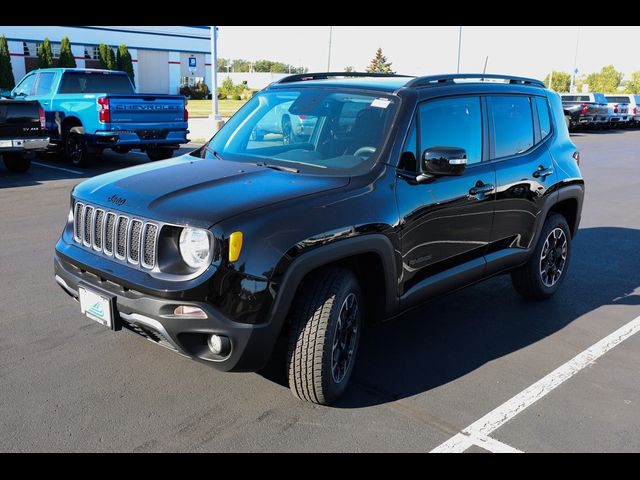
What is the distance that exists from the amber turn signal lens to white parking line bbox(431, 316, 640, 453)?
55.4 inches

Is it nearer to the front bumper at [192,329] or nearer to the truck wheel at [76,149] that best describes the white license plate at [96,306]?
the front bumper at [192,329]

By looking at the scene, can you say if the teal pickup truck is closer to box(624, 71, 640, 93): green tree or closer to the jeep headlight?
the jeep headlight

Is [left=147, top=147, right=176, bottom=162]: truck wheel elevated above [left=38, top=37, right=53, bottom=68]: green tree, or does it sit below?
below

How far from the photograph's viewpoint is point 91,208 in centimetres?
365

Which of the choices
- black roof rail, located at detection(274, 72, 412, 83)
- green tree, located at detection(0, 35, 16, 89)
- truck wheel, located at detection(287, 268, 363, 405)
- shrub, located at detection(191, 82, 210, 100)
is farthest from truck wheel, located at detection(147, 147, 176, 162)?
shrub, located at detection(191, 82, 210, 100)

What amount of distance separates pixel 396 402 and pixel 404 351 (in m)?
A: 0.75

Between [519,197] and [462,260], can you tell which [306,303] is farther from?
[519,197]

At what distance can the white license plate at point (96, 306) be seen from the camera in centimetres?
335

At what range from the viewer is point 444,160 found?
12.7 ft

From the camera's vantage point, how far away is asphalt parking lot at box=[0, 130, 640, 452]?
3275 millimetres

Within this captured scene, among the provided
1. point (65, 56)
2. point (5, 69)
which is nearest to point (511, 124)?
point (5, 69)

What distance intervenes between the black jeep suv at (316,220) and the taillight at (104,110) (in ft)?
25.9
